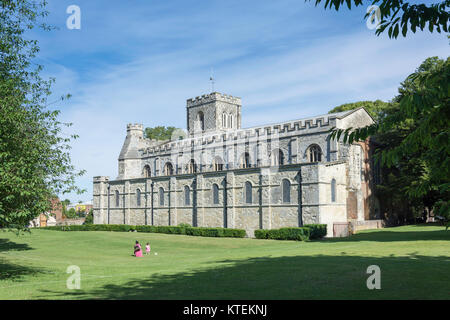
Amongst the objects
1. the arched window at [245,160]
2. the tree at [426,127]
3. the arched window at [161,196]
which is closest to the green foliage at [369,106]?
the arched window at [245,160]

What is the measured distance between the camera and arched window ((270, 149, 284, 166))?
147ft

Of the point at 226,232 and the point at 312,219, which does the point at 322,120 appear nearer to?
the point at 312,219

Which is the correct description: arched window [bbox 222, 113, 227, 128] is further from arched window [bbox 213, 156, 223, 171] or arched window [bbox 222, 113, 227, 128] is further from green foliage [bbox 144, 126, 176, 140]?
green foliage [bbox 144, 126, 176, 140]

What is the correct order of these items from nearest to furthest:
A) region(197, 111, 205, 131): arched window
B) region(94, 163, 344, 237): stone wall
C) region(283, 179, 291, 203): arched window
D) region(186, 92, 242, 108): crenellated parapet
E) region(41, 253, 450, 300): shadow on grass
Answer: region(41, 253, 450, 300): shadow on grass
region(94, 163, 344, 237): stone wall
region(283, 179, 291, 203): arched window
region(186, 92, 242, 108): crenellated parapet
region(197, 111, 205, 131): arched window

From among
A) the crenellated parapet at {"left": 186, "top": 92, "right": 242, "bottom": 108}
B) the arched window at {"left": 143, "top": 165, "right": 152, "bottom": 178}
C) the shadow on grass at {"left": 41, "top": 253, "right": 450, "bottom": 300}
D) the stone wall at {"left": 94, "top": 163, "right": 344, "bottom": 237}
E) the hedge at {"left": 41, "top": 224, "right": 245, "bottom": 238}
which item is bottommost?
the hedge at {"left": 41, "top": 224, "right": 245, "bottom": 238}

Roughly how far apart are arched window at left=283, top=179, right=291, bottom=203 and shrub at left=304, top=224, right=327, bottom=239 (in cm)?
370

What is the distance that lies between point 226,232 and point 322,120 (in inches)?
589

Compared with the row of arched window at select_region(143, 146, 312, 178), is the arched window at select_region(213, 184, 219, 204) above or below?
below

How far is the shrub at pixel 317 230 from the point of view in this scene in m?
33.0

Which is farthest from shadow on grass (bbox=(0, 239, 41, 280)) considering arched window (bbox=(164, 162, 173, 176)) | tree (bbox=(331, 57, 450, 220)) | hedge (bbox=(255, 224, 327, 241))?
arched window (bbox=(164, 162, 173, 176))

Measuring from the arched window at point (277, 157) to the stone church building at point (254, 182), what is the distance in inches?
4.4

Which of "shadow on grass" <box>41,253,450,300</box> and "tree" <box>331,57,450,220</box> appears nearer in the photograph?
A: "tree" <box>331,57,450,220</box>

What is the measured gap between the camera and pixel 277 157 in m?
45.2
